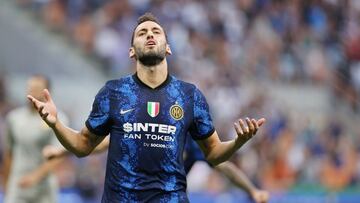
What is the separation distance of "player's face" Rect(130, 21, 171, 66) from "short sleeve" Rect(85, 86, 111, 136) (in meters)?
0.34

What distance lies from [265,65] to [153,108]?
14958 millimetres

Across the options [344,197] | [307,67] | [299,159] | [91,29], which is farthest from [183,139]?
[307,67]

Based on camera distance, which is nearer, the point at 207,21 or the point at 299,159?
the point at 299,159

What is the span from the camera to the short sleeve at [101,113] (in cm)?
823

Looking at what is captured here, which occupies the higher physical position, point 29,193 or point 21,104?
point 21,104

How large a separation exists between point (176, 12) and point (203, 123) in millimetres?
14534

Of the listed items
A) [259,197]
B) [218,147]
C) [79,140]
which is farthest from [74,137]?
[259,197]

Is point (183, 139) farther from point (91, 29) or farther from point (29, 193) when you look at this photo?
point (91, 29)

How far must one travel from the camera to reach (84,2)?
2239 cm

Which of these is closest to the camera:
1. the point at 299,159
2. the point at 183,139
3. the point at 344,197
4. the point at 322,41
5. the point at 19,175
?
the point at 183,139

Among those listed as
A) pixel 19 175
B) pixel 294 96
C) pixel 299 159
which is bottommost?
pixel 19 175

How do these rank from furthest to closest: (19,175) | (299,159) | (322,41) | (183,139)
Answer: (322,41), (299,159), (19,175), (183,139)

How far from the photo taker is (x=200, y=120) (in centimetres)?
836

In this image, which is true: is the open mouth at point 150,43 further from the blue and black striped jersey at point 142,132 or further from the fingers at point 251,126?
the fingers at point 251,126
